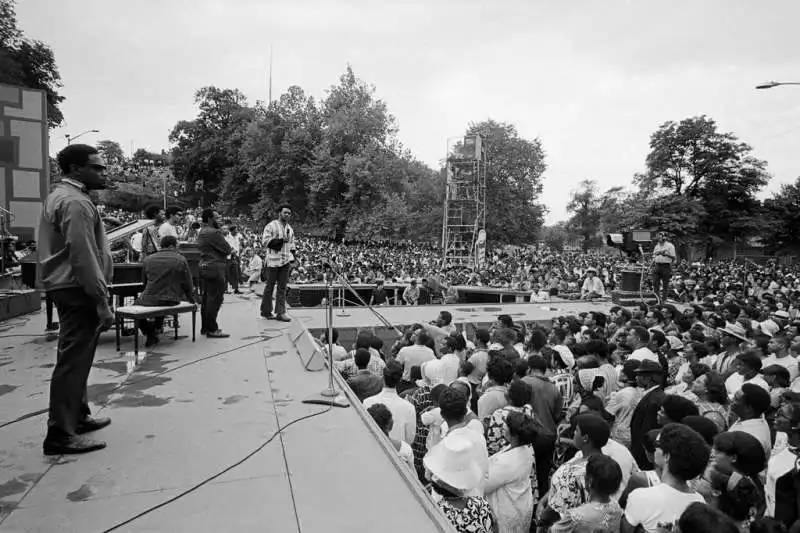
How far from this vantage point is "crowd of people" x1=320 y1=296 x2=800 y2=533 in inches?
105

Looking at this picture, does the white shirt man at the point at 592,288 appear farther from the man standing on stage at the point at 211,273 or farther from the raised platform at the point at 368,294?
the man standing on stage at the point at 211,273

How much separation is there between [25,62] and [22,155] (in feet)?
77.4

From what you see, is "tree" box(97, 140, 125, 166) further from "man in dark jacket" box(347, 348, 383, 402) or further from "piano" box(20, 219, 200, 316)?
"man in dark jacket" box(347, 348, 383, 402)

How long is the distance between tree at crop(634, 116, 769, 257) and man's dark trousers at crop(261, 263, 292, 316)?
135 ft

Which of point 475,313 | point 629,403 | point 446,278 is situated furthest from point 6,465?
point 446,278

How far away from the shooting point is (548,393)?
4.45 m

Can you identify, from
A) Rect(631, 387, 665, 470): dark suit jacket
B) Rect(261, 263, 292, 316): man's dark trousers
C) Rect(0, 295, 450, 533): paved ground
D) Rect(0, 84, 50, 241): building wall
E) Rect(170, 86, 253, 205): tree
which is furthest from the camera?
Rect(170, 86, 253, 205): tree

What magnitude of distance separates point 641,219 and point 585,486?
43.2 metres

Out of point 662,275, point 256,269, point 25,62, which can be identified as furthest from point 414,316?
point 25,62

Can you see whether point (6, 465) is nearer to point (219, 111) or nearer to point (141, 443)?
point (141, 443)

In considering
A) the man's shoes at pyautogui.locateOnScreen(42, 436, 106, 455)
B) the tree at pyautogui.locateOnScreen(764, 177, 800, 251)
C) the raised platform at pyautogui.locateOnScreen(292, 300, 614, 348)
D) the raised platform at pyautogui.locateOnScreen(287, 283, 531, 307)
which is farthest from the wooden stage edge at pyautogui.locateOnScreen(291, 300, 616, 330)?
the tree at pyautogui.locateOnScreen(764, 177, 800, 251)

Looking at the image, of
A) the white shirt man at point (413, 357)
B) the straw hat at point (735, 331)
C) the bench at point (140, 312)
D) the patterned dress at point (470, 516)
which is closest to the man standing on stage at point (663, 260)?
the straw hat at point (735, 331)

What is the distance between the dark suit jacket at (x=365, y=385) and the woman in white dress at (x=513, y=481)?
1.97m

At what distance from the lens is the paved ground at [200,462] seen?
7.64 feet
